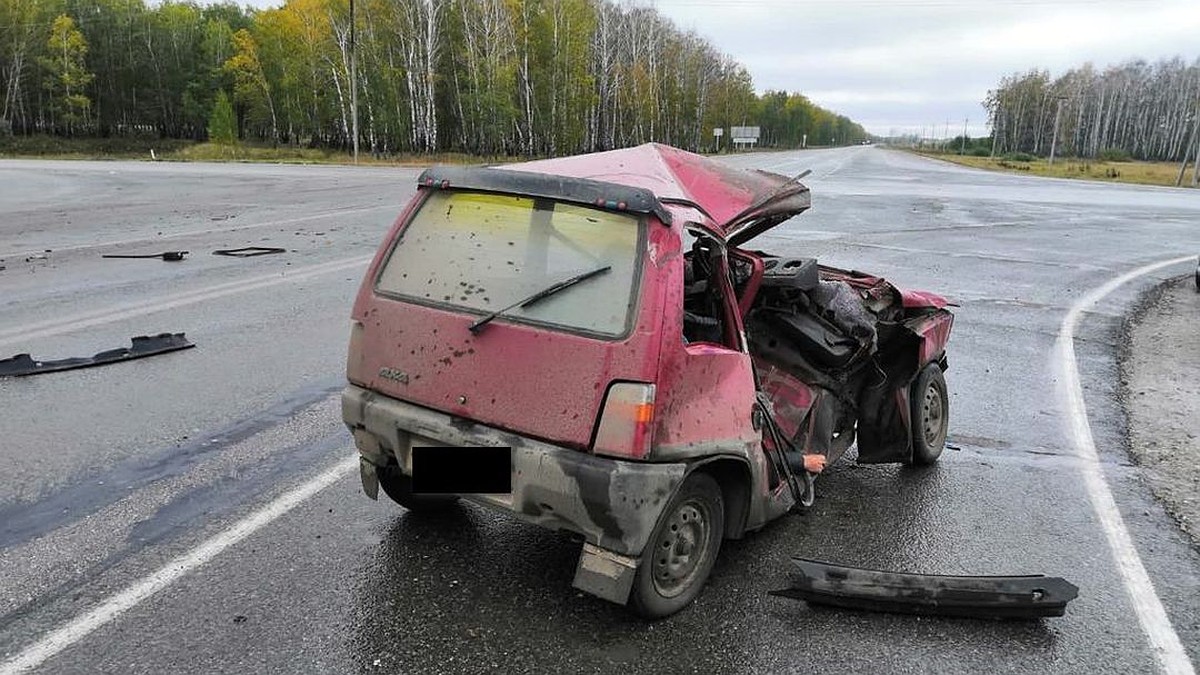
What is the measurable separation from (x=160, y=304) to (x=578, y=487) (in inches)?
279

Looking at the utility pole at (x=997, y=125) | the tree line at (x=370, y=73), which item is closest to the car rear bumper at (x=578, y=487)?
the tree line at (x=370, y=73)

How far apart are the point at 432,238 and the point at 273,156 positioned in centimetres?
5126

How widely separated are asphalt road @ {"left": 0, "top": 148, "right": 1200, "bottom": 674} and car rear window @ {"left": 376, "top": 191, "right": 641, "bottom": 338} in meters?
1.16

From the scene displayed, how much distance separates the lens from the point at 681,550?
3084mm

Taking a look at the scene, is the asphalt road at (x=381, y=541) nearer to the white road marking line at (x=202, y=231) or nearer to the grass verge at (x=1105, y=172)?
the white road marking line at (x=202, y=231)

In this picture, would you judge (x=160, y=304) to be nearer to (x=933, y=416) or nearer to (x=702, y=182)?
(x=702, y=182)

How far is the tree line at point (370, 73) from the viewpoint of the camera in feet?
182

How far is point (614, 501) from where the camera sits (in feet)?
8.79

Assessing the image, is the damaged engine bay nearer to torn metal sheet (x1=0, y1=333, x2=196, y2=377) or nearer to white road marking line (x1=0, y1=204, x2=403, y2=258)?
torn metal sheet (x1=0, y1=333, x2=196, y2=377)

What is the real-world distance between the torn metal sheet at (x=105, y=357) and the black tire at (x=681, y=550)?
5.04 m

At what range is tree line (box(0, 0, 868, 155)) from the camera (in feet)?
182

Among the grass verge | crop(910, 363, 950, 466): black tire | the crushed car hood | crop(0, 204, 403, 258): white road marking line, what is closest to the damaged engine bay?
crop(910, 363, 950, 466): black tire

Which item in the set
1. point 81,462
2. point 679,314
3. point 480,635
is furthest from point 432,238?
point 81,462

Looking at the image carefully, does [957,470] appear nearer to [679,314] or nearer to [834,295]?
[834,295]
